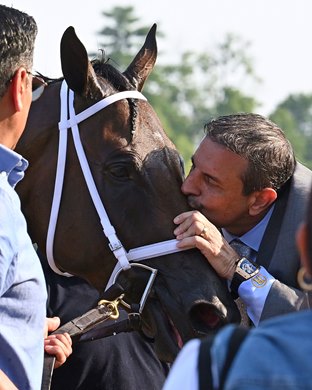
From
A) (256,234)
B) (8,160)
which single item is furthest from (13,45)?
(256,234)

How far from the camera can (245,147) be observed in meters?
4.08

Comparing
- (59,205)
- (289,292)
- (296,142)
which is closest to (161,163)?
(59,205)

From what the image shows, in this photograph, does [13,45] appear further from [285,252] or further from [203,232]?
[285,252]

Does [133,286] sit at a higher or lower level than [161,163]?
lower

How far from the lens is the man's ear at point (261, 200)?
4039 mm

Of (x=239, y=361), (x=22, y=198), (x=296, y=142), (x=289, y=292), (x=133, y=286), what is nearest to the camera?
(x=239, y=361)

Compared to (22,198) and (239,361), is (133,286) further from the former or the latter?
(239,361)

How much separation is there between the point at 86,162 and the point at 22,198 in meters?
0.40

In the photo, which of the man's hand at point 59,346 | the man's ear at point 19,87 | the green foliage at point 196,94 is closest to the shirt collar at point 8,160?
the man's ear at point 19,87

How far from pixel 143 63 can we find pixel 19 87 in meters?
1.92

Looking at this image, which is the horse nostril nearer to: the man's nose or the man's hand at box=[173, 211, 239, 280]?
the man's hand at box=[173, 211, 239, 280]

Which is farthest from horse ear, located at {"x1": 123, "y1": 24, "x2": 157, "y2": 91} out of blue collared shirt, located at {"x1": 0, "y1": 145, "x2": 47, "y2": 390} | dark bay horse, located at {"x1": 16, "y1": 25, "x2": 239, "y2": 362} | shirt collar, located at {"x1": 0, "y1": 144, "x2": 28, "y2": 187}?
blue collared shirt, located at {"x1": 0, "y1": 145, "x2": 47, "y2": 390}

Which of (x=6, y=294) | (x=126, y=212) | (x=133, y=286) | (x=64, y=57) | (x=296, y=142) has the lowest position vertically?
(x=296, y=142)

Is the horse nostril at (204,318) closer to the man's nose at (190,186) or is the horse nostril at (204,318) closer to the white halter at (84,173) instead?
the white halter at (84,173)
